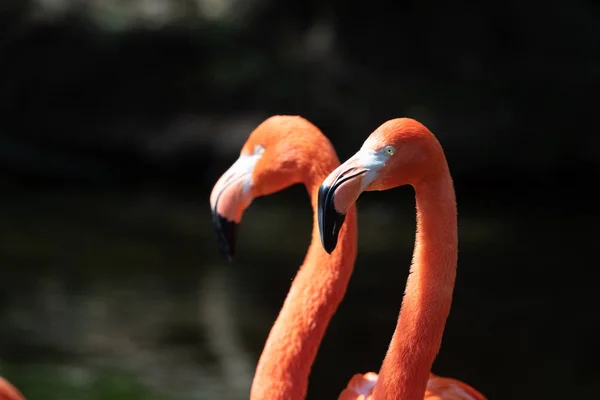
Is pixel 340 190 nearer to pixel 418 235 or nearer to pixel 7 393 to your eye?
pixel 418 235

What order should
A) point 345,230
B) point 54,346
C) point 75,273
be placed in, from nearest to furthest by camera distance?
point 345,230 < point 54,346 < point 75,273

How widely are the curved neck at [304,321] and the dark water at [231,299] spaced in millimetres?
2427

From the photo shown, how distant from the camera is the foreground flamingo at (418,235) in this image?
2047mm

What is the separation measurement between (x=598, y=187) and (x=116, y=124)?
5528 millimetres

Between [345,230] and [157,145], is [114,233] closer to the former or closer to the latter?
[157,145]

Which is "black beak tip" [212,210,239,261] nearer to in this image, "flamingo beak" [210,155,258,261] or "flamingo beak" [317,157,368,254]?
"flamingo beak" [210,155,258,261]

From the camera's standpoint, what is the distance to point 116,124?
36.3 ft

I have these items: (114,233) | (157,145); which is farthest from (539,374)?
(157,145)

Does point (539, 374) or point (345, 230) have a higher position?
point (539, 374)

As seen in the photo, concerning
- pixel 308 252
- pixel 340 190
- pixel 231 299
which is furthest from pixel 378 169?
pixel 231 299

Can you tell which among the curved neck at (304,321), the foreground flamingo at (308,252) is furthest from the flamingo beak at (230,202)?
the curved neck at (304,321)

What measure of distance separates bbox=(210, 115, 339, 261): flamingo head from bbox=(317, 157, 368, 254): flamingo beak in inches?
26.4

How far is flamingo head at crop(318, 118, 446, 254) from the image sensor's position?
1.98 meters

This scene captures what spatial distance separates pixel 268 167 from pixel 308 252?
0.89ft
